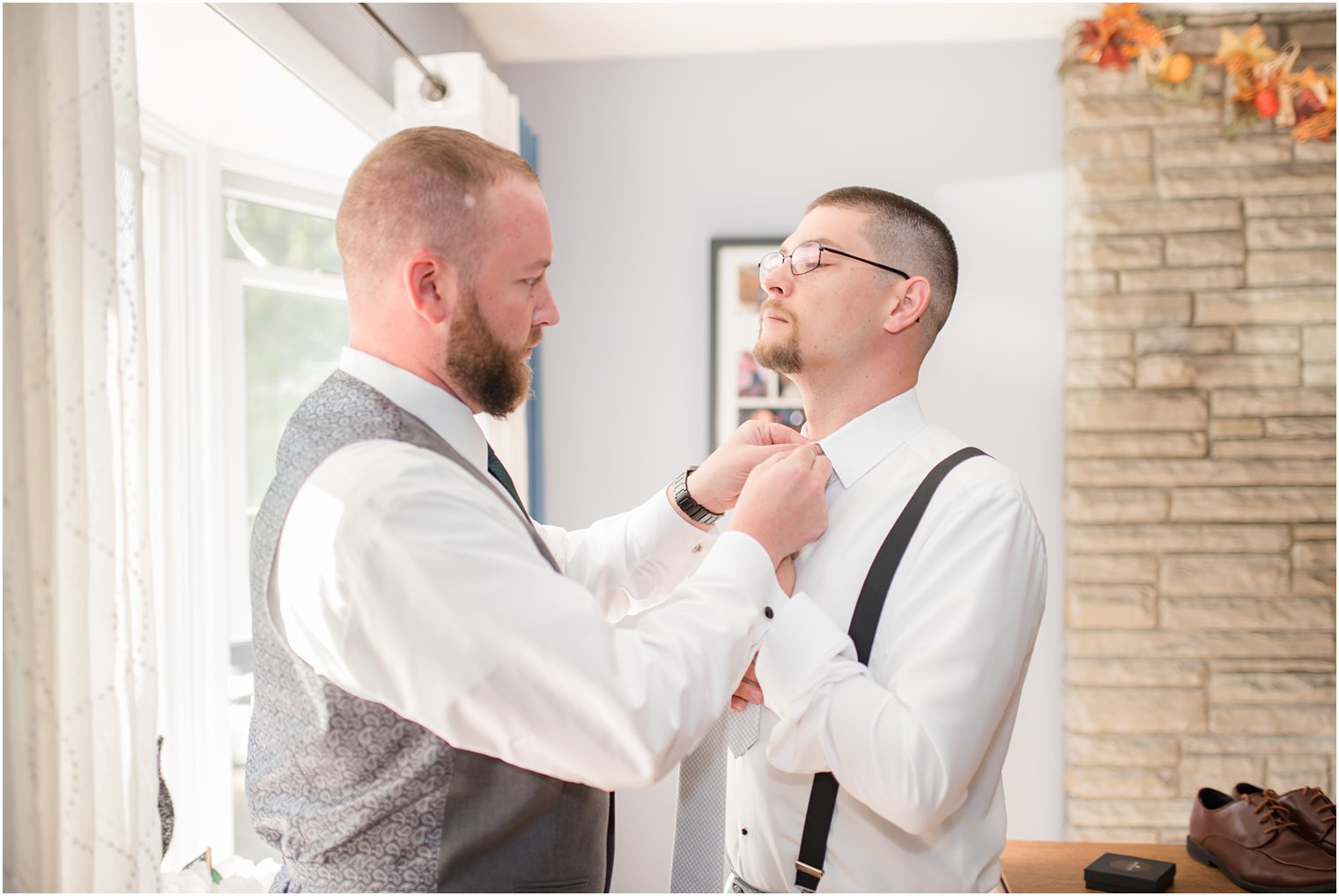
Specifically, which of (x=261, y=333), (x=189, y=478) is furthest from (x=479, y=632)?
(x=261, y=333)

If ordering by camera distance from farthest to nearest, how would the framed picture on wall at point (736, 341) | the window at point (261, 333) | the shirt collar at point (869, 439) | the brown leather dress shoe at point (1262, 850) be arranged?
the framed picture on wall at point (736, 341) → the window at point (261, 333) → the brown leather dress shoe at point (1262, 850) → the shirt collar at point (869, 439)

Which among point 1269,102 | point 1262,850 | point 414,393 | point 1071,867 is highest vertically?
point 1269,102

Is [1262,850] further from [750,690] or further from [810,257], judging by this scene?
[810,257]

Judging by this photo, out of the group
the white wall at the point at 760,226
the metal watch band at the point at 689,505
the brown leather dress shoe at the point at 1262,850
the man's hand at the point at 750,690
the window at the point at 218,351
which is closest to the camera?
the man's hand at the point at 750,690

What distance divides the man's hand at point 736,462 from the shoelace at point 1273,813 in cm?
150

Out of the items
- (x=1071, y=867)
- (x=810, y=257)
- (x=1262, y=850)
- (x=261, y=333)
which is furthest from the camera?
(x=261, y=333)

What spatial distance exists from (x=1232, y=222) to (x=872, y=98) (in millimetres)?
1308

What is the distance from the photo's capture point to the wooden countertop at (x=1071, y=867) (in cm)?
228

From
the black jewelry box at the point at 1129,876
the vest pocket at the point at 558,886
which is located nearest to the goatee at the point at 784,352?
the vest pocket at the point at 558,886

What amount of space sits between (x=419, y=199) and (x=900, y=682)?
85 centimetres

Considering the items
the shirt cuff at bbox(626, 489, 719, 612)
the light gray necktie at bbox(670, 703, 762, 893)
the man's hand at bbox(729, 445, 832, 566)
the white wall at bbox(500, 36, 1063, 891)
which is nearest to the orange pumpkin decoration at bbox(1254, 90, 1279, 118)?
the white wall at bbox(500, 36, 1063, 891)

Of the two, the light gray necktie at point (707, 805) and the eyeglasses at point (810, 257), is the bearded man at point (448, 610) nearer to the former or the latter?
the light gray necktie at point (707, 805)

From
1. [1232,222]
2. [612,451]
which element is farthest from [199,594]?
[1232,222]

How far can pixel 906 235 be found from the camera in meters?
1.65
